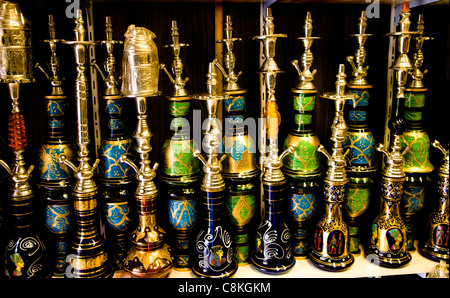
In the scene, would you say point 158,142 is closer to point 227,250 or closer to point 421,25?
point 227,250

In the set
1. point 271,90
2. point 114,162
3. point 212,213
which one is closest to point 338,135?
point 271,90

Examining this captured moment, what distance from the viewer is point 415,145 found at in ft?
4.38

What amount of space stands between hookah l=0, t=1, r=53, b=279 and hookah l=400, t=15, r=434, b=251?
1.18 meters

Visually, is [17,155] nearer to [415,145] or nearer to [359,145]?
[359,145]

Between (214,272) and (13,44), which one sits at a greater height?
(13,44)

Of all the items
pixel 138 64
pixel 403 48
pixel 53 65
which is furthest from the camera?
pixel 403 48

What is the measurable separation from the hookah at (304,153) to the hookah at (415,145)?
0.32 meters

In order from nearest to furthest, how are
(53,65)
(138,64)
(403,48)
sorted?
(138,64), (53,65), (403,48)

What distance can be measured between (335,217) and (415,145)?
0.38 metres

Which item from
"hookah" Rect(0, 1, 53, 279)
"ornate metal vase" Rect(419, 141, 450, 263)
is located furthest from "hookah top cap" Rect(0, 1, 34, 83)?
"ornate metal vase" Rect(419, 141, 450, 263)

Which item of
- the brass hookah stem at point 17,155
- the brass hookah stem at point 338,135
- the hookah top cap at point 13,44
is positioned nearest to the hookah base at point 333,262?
the brass hookah stem at point 338,135

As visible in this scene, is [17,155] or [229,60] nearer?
[17,155]

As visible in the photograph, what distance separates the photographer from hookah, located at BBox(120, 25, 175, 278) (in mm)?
1061

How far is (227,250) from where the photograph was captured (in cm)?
120
